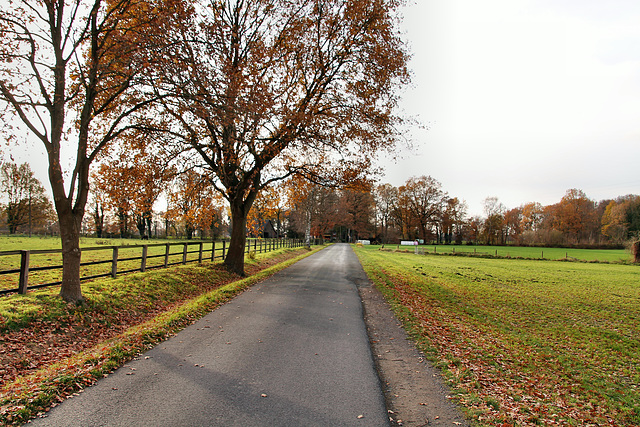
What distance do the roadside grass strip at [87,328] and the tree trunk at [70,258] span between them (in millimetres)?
262

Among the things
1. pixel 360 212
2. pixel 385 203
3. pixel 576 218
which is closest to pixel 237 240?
pixel 360 212

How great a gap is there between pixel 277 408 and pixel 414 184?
246 ft

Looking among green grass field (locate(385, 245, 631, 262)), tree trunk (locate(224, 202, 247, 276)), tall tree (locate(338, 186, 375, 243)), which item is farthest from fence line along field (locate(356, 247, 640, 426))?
tall tree (locate(338, 186, 375, 243))

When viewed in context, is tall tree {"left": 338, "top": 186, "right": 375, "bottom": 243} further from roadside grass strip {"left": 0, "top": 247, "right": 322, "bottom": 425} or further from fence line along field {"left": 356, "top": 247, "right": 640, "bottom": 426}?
roadside grass strip {"left": 0, "top": 247, "right": 322, "bottom": 425}

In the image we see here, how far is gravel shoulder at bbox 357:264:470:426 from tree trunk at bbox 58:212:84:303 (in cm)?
640

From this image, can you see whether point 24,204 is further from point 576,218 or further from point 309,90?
point 576,218

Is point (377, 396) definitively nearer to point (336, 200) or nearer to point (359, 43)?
point (359, 43)

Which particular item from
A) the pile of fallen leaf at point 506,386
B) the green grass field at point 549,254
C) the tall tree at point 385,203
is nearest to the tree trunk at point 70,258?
the pile of fallen leaf at point 506,386

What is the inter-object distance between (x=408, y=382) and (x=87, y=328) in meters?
6.11

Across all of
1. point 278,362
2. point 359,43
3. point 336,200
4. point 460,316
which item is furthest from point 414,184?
point 278,362

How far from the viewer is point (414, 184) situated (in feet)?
246

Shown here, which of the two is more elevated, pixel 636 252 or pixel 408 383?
pixel 636 252

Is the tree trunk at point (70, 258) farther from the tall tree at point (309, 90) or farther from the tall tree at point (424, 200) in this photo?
the tall tree at point (424, 200)

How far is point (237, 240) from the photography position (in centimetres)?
1580
